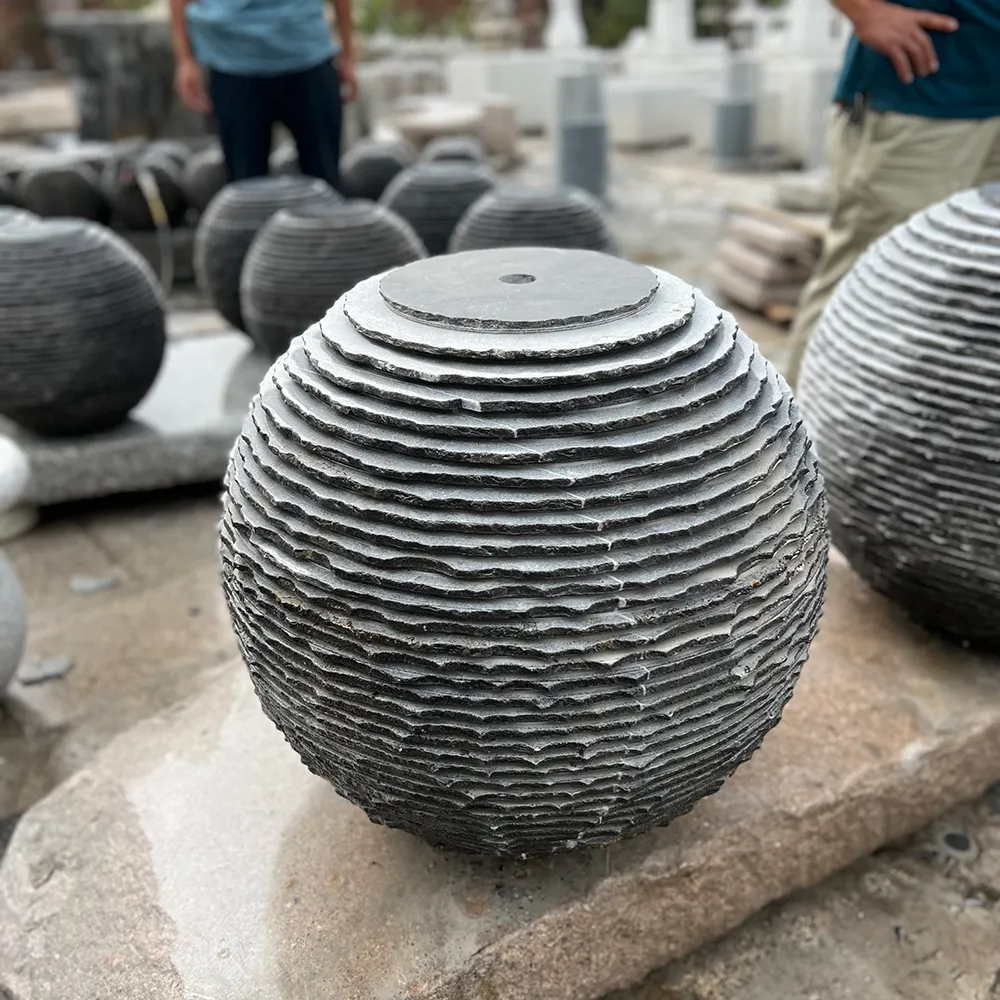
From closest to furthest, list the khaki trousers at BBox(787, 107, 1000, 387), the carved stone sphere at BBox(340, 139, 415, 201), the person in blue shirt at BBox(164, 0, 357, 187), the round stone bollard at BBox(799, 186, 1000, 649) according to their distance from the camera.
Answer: the round stone bollard at BBox(799, 186, 1000, 649)
the khaki trousers at BBox(787, 107, 1000, 387)
the person in blue shirt at BBox(164, 0, 357, 187)
the carved stone sphere at BBox(340, 139, 415, 201)

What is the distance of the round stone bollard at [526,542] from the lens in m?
1.43

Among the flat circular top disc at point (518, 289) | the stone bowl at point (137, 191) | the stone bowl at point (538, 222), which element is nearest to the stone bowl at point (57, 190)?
the stone bowl at point (137, 191)

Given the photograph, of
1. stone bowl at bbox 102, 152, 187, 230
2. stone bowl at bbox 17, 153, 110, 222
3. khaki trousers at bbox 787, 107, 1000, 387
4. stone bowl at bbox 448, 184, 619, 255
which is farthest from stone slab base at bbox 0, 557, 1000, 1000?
stone bowl at bbox 102, 152, 187, 230

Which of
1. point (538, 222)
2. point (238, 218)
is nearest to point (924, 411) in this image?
point (538, 222)

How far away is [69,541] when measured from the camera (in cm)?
381

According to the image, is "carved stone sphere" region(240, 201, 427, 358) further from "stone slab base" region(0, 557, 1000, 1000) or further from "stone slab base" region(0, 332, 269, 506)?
"stone slab base" region(0, 557, 1000, 1000)

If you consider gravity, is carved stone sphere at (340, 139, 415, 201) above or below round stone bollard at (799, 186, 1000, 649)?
below

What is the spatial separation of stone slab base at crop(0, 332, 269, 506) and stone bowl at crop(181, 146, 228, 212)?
101 inches

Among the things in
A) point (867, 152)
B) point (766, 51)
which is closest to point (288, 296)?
point (867, 152)

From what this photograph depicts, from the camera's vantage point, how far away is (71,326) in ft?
11.5

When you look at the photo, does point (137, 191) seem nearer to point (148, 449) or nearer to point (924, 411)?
point (148, 449)

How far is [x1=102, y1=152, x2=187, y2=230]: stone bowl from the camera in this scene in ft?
21.5

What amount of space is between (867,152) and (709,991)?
234cm

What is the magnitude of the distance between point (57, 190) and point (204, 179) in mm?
842
